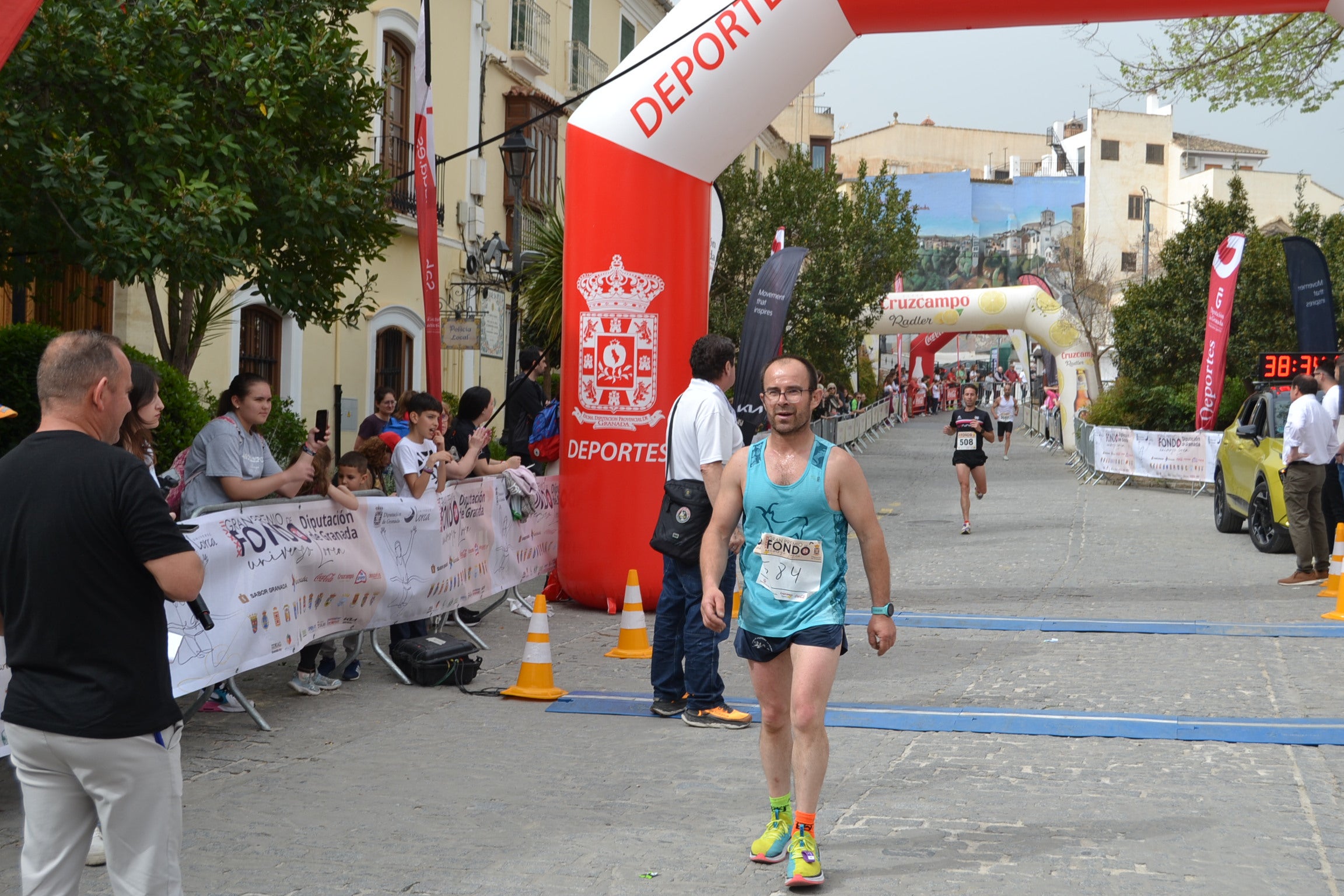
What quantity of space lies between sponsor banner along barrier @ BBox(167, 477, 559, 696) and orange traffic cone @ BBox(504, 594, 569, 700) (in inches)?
37.6

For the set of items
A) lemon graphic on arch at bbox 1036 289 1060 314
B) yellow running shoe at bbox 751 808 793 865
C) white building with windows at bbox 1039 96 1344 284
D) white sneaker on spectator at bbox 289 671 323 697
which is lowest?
white sneaker on spectator at bbox 289 671 323 697

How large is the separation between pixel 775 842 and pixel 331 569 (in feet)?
11.6

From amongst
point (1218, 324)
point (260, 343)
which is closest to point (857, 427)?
point (1218, 324)

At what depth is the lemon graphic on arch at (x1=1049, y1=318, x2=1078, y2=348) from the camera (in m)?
36.6

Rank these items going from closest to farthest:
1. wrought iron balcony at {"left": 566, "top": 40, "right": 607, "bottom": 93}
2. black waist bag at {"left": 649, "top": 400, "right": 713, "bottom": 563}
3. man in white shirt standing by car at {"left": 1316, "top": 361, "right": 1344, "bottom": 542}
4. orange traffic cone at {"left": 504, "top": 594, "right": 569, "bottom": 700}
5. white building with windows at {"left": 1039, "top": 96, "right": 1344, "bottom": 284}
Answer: black waist bag at {"left": 649, "top": 400, "right": 713, "bottom": 563} < orange traffic cone at {"left": 504, "top": 594, "right": 569, "bottom": 700} < man in white shirt standing by car at {"left": 1316, "top": 361, "right": 1344, "bottom": 542} < wrought iron balcony at {"left": 566, "top": 40, "right": 607, "bottom": 93} < white building with windows at {"left": 1039, "top": 96, "right": 1344, "bottom": 284}

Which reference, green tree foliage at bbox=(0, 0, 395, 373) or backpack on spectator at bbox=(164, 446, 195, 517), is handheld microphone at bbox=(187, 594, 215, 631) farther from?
green tree foliage at bbox=(0, 0, 395, 373)

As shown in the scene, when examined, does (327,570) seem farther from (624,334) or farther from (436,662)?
(624,334)

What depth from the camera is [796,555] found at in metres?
4.63

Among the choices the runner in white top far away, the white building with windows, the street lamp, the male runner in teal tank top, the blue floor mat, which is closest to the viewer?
the male runner in teal tank top

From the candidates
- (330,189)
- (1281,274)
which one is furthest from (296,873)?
(1281,274)

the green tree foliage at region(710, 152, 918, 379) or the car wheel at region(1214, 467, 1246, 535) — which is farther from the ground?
the green tree foliage at region(710, 152, 918, 379)

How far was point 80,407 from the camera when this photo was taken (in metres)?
3.18

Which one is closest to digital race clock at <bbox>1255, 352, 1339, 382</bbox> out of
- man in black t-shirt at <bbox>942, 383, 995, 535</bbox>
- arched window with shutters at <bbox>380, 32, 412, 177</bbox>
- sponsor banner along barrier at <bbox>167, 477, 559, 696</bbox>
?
man in black t-shirt at <bbox>942, 383, 995, 535</bbox>

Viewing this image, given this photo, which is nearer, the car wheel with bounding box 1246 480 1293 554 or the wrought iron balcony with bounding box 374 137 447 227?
the car wheel with bounding box 1246 480 1293 554
